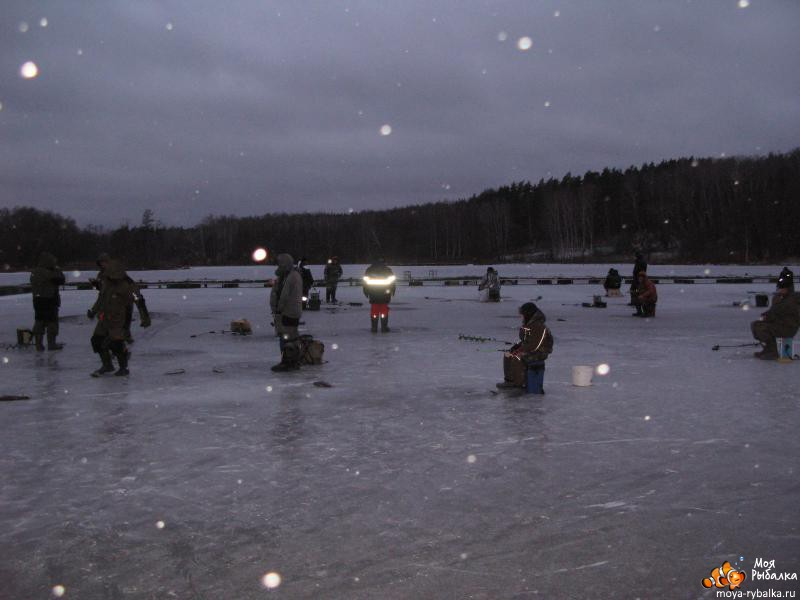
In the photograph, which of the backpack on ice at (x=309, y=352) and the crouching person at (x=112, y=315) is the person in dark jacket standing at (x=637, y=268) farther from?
the crouching person at (x=112, y=315)

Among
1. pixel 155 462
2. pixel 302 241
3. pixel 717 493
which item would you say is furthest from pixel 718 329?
pixel 302 241

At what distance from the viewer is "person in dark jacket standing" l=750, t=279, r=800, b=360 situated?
442 inches

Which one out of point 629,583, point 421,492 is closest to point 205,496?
point 421,492

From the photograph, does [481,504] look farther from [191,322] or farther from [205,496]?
[191,322]

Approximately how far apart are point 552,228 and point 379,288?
108539 millimetres

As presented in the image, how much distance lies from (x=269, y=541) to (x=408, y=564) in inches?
34.6

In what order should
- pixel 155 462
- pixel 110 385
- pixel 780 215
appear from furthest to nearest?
pixel 780 215 → pixel 110 385 → pixel 155 462

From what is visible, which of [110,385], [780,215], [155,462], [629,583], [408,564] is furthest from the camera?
[780,215]

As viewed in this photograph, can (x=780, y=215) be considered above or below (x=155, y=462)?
above

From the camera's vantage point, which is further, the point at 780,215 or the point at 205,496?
the point at 780,215

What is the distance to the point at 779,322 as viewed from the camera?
11484mm

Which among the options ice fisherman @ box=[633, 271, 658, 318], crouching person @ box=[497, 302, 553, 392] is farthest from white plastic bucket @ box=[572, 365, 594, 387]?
ice fisherman @ box=[633, 271, 658, 318]

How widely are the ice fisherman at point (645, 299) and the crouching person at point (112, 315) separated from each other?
15.1 metres

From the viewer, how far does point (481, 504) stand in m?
4.76
